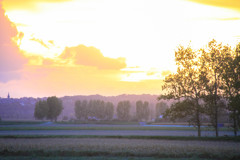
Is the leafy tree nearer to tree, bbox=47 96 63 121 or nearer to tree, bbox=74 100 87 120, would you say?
tree, bbox=47 96 63 121

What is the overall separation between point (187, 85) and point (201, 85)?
207cm

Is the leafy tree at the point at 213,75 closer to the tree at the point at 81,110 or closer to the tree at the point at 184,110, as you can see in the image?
the tree at the point at 184,110

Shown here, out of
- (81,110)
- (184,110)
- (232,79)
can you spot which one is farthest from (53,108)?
(232,79)

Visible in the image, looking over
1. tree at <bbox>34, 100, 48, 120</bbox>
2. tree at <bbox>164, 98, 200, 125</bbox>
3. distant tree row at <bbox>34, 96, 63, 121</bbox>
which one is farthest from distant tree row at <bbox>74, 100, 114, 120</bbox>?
tree at <bbox>164, 98, 200, 125</bbox>

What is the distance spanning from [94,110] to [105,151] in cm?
17170

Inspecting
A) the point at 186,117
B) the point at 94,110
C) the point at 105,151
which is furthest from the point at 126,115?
the point at 105,151

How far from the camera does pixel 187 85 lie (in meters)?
43.1

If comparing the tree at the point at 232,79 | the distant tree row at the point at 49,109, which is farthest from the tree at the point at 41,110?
the tree at the point at 232,79

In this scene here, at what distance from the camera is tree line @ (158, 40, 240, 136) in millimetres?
42312

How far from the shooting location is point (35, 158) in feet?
81.6

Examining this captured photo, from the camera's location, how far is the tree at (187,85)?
43.0 metres

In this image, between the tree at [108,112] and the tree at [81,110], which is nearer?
the tree at [81,110]

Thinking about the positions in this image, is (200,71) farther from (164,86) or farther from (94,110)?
(94,110)

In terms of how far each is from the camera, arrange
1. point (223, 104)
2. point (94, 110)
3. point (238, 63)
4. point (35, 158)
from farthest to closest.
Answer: point (94, 110) < point (223, 104) < point (238, 63) < point (35, 158)
